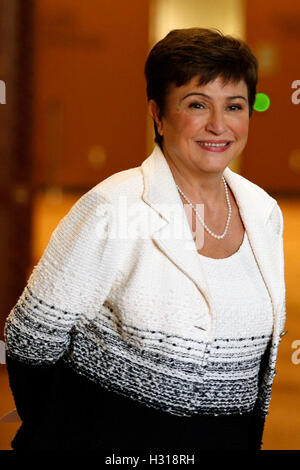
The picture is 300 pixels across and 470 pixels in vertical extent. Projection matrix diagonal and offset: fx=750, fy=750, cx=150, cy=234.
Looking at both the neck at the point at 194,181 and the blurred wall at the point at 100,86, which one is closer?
the neck at the point at 194,181

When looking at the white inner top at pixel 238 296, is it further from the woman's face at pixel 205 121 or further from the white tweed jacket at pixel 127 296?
the woman's face at pixel 205 121

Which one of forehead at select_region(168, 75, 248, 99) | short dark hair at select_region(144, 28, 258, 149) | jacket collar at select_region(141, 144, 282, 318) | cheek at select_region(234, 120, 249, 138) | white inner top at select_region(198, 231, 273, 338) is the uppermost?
short dark hair at select_region(144, 28, 258, 149)

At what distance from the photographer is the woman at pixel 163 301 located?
1.32 meters

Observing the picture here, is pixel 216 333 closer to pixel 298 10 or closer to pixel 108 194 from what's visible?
pixel 108 194

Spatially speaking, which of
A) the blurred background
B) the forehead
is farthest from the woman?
the blurred background

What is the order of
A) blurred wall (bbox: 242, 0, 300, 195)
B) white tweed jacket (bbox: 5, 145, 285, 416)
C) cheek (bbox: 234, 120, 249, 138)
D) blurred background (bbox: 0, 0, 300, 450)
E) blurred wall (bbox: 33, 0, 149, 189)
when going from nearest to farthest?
white tweed jacket (bbox: 5, 145, 285, 416) → cheek (bbox: 234, 120, 249, 138) → blurred background (bbox: 0, 0, 300, 450) → blurred wall (bbox: 33, 0, 149, 189) → blurred wall (bbox: 242, 0, 300, 195)

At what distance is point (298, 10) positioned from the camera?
338 inches

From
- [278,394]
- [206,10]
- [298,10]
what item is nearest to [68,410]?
[278,394]

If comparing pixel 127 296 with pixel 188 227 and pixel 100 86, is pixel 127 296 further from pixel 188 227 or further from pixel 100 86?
pixel 100 86

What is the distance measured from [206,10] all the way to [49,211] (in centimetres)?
281

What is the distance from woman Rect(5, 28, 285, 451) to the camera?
1318 millimetres

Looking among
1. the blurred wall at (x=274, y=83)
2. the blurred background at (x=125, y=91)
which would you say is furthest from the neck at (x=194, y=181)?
the blurred wall at (x=274, y=83)

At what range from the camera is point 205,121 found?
1.41 metres

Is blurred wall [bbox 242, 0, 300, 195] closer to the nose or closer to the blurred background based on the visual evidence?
the blurred background
